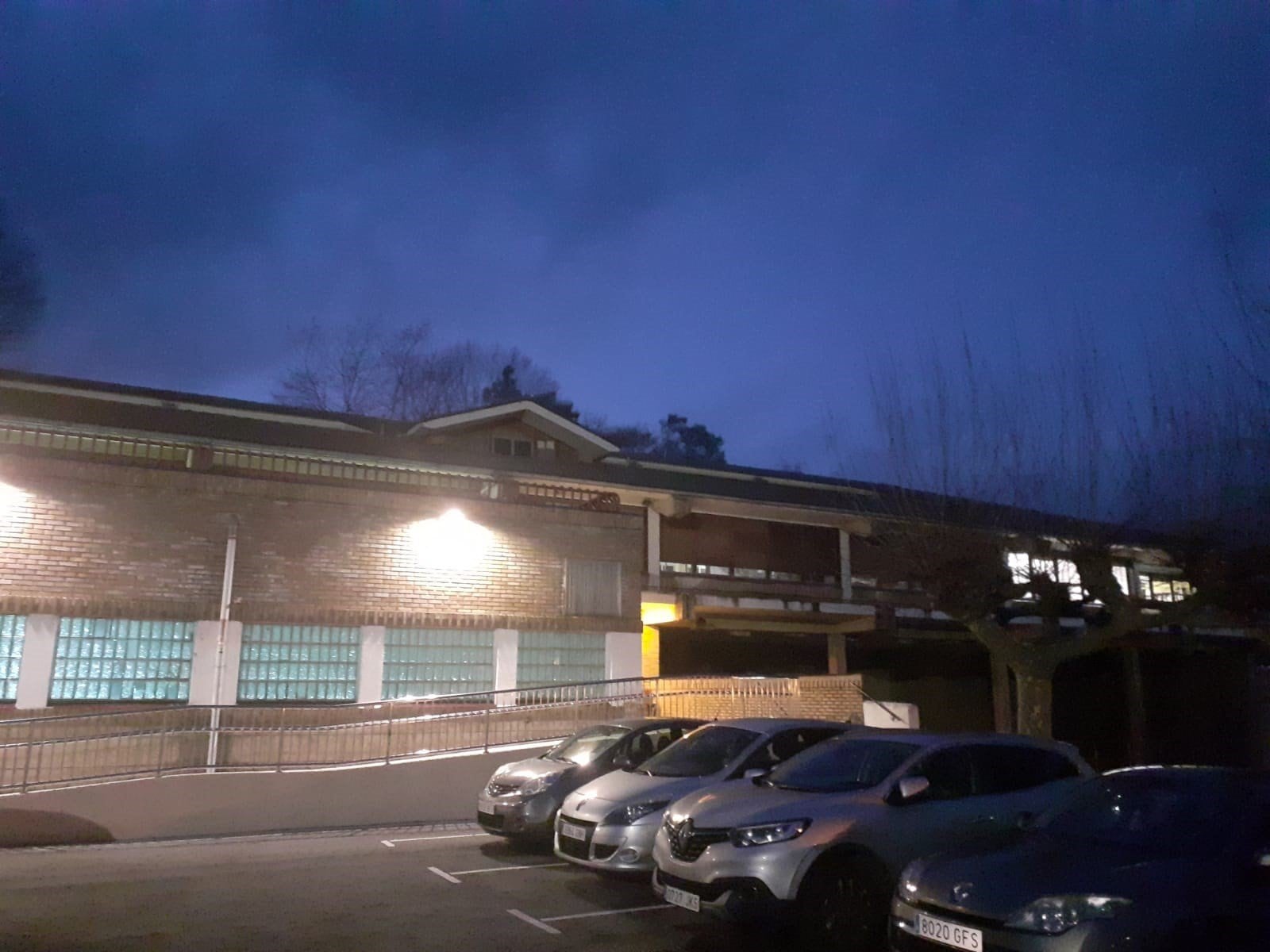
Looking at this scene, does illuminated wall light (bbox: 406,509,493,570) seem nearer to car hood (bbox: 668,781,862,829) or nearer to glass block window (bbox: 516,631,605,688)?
glass block window (bbox: 516,631,605,688)

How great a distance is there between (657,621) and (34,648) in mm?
Result: 12257

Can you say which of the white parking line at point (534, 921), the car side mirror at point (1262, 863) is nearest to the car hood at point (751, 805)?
the white parking line at point (534, 921)

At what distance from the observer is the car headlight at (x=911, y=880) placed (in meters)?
6.29

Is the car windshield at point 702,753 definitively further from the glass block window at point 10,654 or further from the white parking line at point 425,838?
the glass block window at point 10,654

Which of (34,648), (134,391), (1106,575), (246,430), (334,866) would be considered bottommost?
(334,866)

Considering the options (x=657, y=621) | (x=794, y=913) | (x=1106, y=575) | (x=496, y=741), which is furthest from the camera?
(x=657, y=621)

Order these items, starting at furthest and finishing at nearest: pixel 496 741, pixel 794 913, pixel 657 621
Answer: pixel 657 621 → pixel 496 741 → pixel 794 913

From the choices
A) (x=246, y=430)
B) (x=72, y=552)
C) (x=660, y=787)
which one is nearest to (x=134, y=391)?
(x=246, y=430)

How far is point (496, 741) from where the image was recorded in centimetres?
1678

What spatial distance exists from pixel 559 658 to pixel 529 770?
7.10 m

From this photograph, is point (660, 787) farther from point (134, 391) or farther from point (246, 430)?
point (134, 391)

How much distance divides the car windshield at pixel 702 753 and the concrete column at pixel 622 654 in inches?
340

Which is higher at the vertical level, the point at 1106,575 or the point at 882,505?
the point at 882,505

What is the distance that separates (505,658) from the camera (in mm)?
18203
